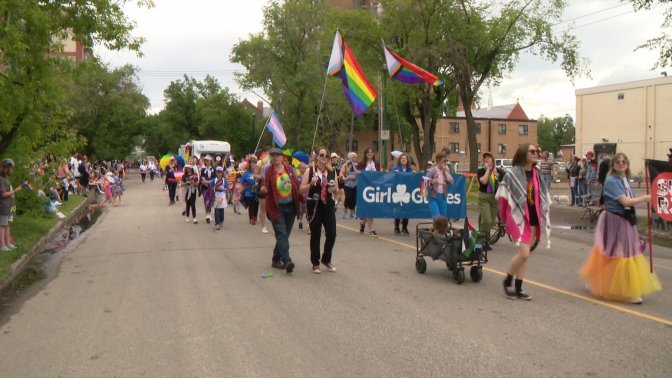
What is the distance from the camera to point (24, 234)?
41.6 ft

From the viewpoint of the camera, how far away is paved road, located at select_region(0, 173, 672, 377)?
491 centimetres

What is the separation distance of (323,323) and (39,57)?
8.07 meters

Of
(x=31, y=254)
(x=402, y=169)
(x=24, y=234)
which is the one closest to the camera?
(x=31, y=254)

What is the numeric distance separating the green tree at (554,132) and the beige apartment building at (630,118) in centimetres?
8325

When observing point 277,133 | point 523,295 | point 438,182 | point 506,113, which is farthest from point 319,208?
point 506,113

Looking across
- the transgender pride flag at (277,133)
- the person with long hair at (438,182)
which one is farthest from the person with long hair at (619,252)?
the transgender pride flag at (277,133)

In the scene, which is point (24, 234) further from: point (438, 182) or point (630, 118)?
point (630, 118)

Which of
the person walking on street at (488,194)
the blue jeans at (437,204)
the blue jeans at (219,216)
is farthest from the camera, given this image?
the blue jeans at (219,216)

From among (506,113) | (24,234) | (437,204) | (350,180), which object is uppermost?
(506,113)

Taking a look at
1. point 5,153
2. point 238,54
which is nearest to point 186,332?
point 5,153

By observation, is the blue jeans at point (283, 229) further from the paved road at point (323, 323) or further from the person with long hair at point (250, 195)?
the person with long hair at point (250, 195)

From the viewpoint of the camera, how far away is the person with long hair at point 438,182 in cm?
1134

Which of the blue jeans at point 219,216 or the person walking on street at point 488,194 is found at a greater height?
the person walking on street at point 488,194

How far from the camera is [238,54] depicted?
58.7 metres
